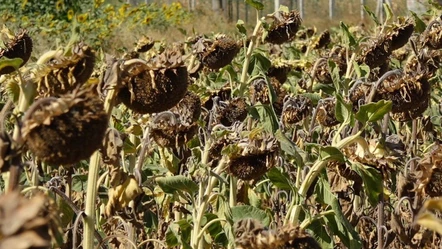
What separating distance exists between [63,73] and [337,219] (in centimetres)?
79

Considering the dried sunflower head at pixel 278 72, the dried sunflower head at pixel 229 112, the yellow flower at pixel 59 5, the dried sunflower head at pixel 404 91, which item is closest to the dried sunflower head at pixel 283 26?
the dried sunflower head at pixel 229 112

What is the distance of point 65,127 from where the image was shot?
4.05 feet

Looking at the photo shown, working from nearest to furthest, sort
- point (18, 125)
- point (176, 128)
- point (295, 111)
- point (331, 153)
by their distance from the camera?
point (18, 125) < point (331, 153) < point (176, 128) < point (295, 111)

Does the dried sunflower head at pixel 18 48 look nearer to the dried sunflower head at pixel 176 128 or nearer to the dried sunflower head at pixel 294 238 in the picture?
the dried sunflower head at pixel 176 128

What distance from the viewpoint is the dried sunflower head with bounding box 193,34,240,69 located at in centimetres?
303

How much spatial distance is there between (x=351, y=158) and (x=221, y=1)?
21501 millimetres

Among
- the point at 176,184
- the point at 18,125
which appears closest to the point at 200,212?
the point at 176,184

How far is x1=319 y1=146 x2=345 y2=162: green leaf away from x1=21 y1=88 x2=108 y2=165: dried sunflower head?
2.35 ft

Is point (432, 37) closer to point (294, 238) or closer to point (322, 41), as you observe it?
point (294, 238)

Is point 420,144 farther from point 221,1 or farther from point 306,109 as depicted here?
point 221,1

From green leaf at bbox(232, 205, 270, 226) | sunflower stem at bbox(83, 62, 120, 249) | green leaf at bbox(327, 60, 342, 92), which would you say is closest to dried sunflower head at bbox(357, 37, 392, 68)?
green leaf at bbox(327, 60, 342, 92)

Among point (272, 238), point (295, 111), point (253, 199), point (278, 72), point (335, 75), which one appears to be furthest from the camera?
point (278, 72)

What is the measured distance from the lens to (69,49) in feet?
4.80

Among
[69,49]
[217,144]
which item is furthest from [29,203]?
[217,144]
